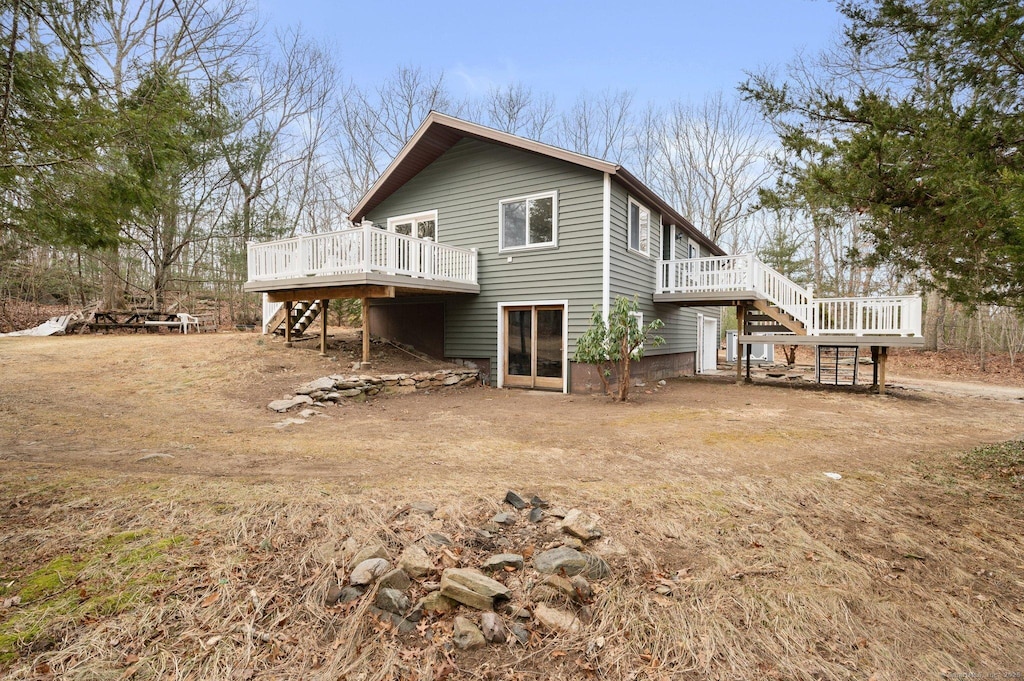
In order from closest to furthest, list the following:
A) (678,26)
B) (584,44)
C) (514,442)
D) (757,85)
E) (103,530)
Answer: (103,530) < (757,85) < (514,442) < (678,26) < (584,44)

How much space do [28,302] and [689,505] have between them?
24.8 m

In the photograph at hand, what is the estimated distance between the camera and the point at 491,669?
2273 mm

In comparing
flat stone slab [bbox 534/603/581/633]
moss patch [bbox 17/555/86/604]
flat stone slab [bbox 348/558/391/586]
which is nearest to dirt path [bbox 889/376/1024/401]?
flat stone slab [bbox 534/603/581/633]

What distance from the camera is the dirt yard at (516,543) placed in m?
2.31

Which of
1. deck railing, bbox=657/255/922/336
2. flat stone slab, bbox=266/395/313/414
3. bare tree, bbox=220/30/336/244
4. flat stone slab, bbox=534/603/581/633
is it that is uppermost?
bare tree, bbox=220/30/336/244

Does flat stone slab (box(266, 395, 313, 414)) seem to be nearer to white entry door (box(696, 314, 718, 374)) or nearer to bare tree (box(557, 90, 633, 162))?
white entry door (box(696, 314, 718, 374))

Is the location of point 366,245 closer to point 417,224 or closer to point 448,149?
point 417,224

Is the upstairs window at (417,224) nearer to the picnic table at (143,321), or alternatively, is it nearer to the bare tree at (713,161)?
the picnic table at (143,321)

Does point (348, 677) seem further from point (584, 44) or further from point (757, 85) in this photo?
point (584, 44)

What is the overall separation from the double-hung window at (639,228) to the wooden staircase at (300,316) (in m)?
8.22

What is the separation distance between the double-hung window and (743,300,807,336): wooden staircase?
299cm

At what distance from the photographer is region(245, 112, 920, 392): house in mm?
10375

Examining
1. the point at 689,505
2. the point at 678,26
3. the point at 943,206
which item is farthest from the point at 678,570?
the point at 678,26

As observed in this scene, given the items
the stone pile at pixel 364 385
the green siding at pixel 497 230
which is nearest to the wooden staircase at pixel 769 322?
the green siding at pixel 497 230
